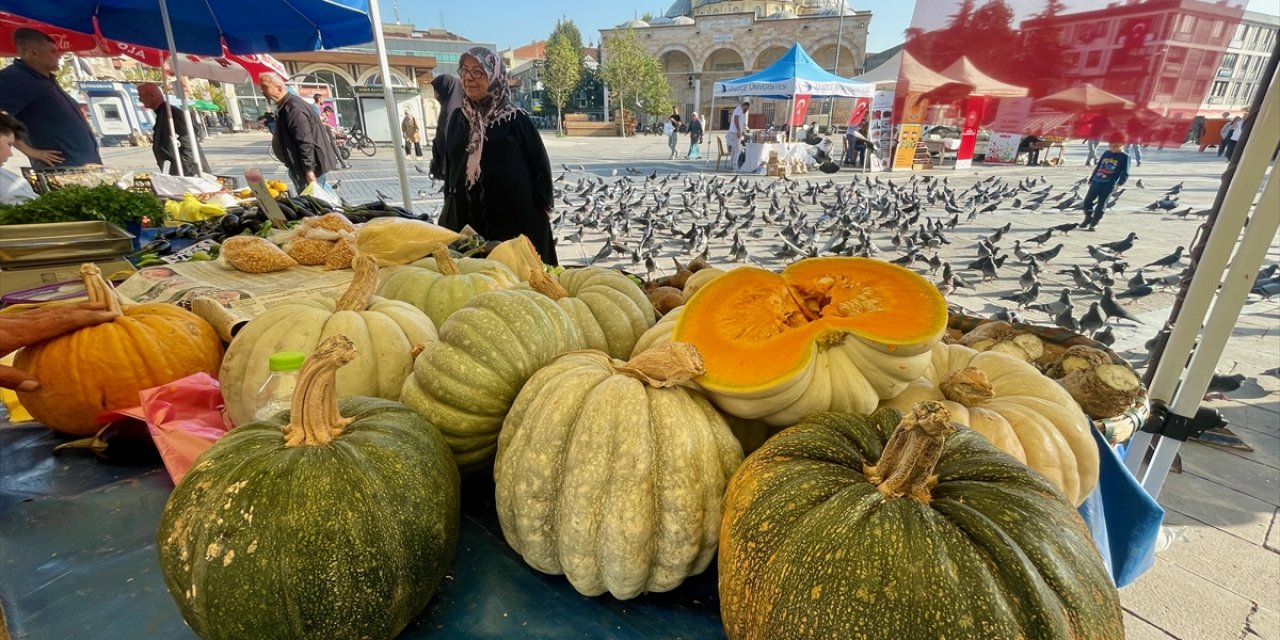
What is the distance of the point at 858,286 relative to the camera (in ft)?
4.13

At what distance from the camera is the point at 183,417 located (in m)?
1.56

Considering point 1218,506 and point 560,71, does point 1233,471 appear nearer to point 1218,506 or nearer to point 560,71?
point 1218,506

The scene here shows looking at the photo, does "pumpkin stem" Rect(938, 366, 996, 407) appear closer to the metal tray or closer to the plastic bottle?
the plastic bottle

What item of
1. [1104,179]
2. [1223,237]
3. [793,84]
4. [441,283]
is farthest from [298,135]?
[793,84]

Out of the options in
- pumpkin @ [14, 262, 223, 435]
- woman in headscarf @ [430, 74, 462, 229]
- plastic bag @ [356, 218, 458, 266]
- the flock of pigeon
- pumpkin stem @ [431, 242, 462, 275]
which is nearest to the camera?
pumpkin @ [14, 262, 223, 435]

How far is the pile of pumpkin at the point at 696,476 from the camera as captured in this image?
2.76 ft

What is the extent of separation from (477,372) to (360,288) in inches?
24.6

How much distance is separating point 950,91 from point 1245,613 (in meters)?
2.70

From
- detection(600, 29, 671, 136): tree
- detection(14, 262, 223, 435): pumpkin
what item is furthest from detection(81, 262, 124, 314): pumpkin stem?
detection(600, 29, 671, 136): tree

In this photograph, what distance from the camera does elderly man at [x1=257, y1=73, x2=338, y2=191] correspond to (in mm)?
6030

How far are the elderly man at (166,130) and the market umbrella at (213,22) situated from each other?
591 mm

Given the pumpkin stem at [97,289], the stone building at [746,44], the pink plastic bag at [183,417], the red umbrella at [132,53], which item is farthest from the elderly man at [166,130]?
the stone building at [746,44]

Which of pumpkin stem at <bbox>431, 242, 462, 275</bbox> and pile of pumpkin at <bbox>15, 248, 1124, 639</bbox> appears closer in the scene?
pile of pumpkin at <bbox>15, 248, 1124, 639</bbox>

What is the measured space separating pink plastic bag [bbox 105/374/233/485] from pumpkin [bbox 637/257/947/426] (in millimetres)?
1319
